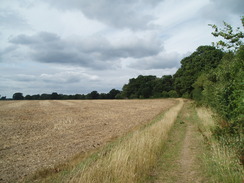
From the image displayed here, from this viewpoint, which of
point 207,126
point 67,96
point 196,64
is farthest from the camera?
point 67,96

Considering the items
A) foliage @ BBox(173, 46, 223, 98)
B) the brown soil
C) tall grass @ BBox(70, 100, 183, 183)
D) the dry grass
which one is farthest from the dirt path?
foliage @ BBox(173, 46, 223, 98)

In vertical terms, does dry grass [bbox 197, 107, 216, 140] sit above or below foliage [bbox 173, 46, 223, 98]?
below

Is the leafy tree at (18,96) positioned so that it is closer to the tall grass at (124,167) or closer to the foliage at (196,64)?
the foliage at (196,64)

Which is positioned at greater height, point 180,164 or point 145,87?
point 145,87

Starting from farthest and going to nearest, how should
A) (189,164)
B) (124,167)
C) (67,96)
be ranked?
(67,96), (189,164), (124,167)

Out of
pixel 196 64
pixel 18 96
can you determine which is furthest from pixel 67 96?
pixel 196 64

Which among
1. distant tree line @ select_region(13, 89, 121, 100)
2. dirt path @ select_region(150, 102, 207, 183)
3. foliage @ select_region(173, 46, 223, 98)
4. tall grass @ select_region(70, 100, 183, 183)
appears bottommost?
dirt path @ select_region(150, 102, 207, 183)

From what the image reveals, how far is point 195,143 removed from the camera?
9.67 m

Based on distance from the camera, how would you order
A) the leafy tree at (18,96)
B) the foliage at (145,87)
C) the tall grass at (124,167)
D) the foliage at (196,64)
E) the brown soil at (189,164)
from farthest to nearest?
the leafy tree at (18,96)
the foliage at (145,87)
the foliage at (196,64)
the brown soil at (189,164)
the tall grass at (124,167)

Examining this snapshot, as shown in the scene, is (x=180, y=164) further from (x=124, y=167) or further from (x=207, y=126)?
(x=207, y=126)

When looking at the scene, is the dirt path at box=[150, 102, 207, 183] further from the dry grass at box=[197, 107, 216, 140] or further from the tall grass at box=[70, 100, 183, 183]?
the dry grass at box=[197, 107, 216, 140]

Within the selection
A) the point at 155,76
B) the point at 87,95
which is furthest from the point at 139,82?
the point at 87,95

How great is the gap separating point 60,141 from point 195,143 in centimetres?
794

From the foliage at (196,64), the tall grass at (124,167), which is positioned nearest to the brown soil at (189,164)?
the tall grass at (124,167)
